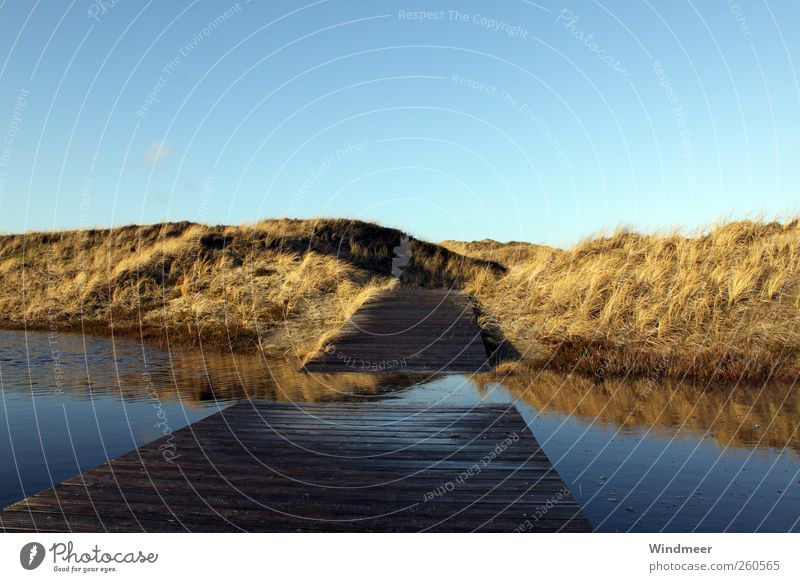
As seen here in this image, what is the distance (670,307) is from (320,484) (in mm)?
11139

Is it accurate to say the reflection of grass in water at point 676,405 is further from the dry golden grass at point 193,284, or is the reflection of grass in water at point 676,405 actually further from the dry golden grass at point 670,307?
the dry golden grass at point 193,284

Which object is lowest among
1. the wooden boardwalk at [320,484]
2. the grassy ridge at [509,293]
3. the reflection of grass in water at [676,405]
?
the reflection of grass in water at [676,405]

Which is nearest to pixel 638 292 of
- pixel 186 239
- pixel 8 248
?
pixel 186 239

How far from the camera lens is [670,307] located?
14844mm

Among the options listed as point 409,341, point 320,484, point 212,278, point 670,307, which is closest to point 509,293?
point 670,307

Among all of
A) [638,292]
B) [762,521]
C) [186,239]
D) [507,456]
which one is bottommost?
[762,521]

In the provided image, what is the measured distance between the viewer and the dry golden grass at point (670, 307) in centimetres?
1306

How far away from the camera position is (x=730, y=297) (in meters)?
15.1

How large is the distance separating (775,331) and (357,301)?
35.3 feet

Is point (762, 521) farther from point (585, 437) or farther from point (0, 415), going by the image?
point (0, 415)

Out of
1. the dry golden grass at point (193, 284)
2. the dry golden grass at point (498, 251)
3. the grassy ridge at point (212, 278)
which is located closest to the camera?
the dry golden grass at point (193, 284)

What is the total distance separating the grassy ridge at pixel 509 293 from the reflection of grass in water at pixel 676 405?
0.97m

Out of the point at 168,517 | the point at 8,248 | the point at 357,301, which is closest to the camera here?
the point at 168,517

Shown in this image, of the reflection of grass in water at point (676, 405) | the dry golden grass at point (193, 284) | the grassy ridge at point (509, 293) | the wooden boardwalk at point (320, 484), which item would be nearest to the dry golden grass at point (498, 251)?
the grassy ridge at point (509, 293)
